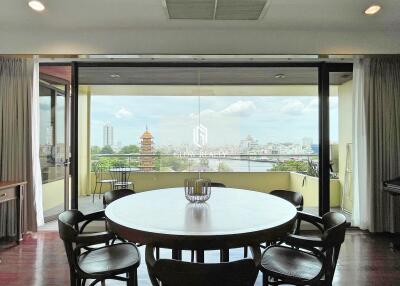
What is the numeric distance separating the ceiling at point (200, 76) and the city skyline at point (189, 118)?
306mm

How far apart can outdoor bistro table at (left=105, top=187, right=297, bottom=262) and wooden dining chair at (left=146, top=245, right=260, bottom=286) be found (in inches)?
7.8

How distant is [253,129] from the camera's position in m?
5.64

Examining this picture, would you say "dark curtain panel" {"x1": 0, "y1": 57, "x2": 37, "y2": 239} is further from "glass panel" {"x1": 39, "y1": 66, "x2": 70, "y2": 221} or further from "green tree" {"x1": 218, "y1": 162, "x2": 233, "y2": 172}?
"green tree" {"x1": 218, "y1": 162, "x2": 233, "y2": 172}

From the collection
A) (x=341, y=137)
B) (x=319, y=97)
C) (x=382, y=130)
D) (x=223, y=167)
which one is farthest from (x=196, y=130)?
(x=382, y=130)

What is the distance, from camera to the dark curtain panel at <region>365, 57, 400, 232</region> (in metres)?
4.26

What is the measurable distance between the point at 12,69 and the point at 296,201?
398 cm

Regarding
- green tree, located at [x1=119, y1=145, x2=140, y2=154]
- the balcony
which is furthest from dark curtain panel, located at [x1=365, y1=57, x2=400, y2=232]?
green tree, located at [x1=119, y1=145, x2=140, y2=154]

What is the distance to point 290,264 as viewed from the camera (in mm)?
2031

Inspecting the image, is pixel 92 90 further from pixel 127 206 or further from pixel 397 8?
pixel 397 8

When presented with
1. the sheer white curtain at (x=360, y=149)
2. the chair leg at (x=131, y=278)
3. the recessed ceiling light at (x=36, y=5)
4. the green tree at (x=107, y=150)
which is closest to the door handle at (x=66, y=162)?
the green tree at (x=107, y=150)

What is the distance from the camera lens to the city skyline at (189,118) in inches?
216

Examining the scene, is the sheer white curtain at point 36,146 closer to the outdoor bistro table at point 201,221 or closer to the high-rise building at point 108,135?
the high-rise building at point 108,135

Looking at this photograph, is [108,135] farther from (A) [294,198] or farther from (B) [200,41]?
(A) [294,198]

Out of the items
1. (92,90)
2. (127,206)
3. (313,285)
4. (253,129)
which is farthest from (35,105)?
(313,285)
